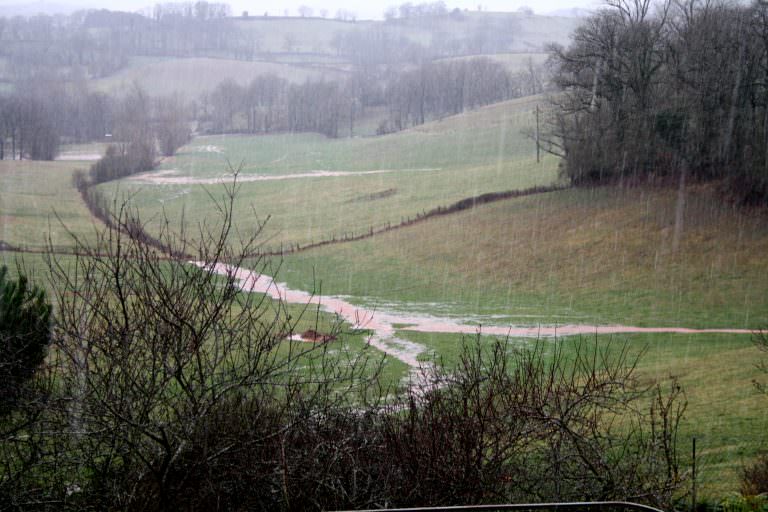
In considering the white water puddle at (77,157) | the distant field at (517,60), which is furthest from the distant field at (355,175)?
the distant field at (517,60)

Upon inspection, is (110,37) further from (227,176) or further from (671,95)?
(671,95)

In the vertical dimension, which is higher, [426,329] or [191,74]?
[191,74]

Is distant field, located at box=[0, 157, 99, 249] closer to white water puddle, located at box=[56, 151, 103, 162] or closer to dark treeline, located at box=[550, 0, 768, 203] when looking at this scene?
white water puddle, located at box=[56, 151, 103, 162]

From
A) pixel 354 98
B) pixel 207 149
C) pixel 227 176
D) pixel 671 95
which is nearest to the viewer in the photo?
pixel 671 95

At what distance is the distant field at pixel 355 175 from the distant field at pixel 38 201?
10.6 ft

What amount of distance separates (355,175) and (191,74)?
4401cm

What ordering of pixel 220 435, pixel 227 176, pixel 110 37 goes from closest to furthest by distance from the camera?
pixel 220 435 → pixel 227 176 → pixel 110 37

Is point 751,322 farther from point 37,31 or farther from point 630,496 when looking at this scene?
point 37,31

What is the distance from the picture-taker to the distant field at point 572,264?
109 ft

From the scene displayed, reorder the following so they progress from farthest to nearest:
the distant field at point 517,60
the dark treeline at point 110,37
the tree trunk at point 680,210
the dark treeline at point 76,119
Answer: the distant field at point 517,60, the dark treeline at point 110,37, the dark treeline at point 76,119, the tree trunk at point 680,210

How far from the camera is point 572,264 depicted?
39188mm

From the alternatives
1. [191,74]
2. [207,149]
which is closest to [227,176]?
[207,149]

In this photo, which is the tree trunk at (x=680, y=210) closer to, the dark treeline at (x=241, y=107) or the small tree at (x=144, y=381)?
the small tree at (x=144, y=381)

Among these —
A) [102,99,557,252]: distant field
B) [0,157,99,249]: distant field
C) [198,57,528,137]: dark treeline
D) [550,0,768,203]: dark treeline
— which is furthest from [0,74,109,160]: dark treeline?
[550,0,768,203]: dark treeline
